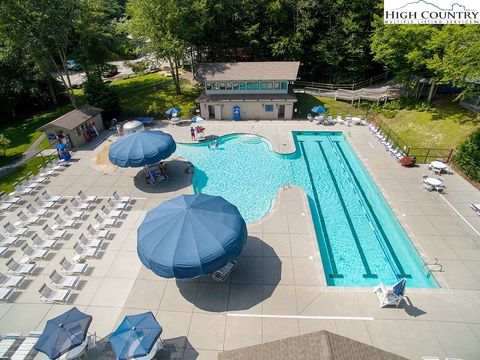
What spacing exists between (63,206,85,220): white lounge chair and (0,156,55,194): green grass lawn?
722 centimetres

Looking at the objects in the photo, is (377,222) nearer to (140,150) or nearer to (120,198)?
(140,150)

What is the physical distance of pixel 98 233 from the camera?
16984mm

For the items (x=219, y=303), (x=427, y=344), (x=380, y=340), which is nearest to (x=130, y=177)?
(x=219, y=303)

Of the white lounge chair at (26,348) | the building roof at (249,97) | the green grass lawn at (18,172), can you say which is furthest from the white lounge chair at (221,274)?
the building roof at (249,97)

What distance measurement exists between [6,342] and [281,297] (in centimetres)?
1174

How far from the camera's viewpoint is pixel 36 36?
26797 mm

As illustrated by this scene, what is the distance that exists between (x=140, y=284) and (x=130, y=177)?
11.1 meters

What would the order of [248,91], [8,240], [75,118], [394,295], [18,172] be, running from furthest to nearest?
[248,91], [75,118], [18,172], [8,240], [394,295]

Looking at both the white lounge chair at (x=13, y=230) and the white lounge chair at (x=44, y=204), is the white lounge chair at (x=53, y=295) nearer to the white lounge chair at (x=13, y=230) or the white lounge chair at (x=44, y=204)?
the white lounge chair at (x=13, y=230)

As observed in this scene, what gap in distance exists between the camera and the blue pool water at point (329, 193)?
51.6ft

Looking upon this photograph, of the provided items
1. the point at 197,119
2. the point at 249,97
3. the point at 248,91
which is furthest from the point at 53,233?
the point at 248,91

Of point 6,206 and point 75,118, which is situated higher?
point 75,118

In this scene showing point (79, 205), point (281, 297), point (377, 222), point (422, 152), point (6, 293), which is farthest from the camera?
point (422, 152)

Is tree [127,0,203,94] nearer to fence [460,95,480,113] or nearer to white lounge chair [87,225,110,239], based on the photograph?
white lounge chair [87,225,110,239]
